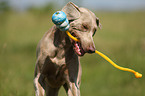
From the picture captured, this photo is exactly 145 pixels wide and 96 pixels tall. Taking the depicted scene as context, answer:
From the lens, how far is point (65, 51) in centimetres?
381

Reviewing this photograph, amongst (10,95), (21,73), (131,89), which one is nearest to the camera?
(10,95)

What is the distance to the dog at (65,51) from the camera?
11.7 ft

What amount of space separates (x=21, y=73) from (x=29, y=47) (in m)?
3.12

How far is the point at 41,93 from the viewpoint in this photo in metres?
3.74

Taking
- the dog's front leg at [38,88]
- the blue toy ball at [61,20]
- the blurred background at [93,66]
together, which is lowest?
the blurred background at [93,66]

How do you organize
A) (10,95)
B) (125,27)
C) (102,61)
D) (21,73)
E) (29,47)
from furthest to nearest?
1. (125,27)
2. (29,47)
3. (102,61)
4. (21,73)
5. (10,95)

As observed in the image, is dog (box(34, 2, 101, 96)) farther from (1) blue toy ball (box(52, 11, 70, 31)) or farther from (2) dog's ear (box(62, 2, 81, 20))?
(1) blue toy ball (box(52, 11, 70, 31))

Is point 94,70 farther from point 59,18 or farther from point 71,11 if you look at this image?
point 59,18

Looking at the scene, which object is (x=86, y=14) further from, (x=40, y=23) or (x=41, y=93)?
(x=40, y=23)

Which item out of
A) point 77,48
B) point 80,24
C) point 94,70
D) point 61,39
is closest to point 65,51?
point 61,39

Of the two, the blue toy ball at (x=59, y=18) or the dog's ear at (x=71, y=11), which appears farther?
the dog's ear at (x=71, y=11)

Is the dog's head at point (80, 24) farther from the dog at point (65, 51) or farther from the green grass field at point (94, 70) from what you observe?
the green grass field at point (94, 70)

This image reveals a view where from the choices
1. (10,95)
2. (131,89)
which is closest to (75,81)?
(10,95)

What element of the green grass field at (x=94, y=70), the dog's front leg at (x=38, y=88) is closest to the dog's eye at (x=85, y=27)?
the dog's front leg at (x=38, y=88)
